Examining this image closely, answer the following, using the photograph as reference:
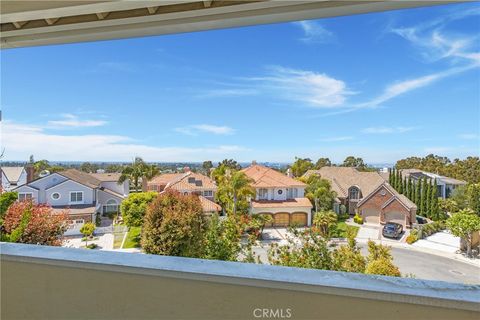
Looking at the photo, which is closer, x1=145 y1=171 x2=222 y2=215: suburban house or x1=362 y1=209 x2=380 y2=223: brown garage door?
x1=362 y1=209 x2=380 y2=223: brown garage door

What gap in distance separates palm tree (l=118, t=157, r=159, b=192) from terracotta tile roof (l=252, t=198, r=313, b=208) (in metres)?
0.81

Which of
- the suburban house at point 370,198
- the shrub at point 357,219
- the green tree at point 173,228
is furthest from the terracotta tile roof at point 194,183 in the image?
the shrub at point 357,219

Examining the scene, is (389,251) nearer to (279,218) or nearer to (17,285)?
A: (279,218)

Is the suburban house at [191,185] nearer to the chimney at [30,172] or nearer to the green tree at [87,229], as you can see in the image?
the green tree at [87,229]

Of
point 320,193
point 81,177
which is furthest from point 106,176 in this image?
point 320,193

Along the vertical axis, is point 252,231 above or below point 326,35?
below

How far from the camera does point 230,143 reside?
8.86 feet

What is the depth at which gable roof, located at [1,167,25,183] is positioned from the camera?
6.57 feet

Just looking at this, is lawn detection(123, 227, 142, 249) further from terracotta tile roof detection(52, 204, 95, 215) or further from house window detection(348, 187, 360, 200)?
house window detection(348, 187, 360, 200)

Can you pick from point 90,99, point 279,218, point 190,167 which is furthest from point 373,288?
point 90,99

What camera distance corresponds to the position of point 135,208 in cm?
197

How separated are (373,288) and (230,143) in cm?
184

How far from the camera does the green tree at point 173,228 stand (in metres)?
1.84

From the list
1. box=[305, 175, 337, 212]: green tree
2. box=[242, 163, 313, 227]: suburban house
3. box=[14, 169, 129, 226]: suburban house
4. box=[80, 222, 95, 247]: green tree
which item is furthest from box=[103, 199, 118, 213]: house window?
box=[305, 175, 337, 212]: green tree
